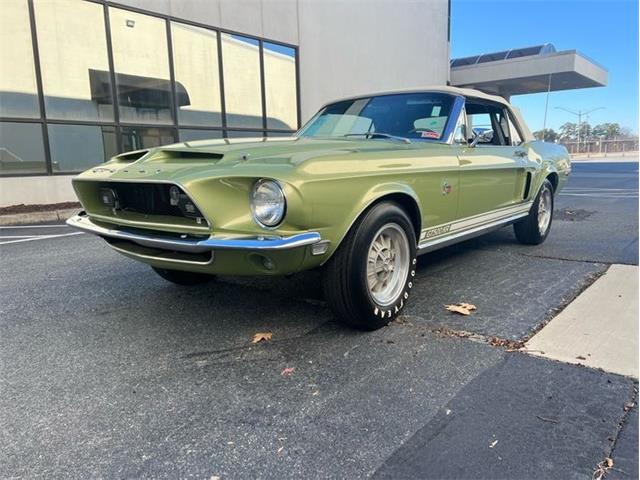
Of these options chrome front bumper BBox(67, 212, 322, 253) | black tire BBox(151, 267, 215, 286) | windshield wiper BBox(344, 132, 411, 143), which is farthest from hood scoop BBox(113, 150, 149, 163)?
windshield wiper BBox(344, 132, 411, 143)

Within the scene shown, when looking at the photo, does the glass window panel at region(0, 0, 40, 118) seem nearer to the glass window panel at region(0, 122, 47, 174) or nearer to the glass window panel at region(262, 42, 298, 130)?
the glass window panel at region(0, 122, 47, 174)

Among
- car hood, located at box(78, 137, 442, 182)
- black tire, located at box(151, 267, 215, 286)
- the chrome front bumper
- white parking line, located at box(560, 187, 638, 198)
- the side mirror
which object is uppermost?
the side mirror

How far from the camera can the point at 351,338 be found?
3.04m

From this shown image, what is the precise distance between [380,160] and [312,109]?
1229 centimetres

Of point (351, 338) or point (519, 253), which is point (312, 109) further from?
point (351, 338)

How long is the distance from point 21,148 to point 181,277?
24.7 ft

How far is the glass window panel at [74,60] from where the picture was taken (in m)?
9.64

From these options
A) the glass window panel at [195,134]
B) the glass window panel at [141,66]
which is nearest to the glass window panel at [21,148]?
the glass window panel at [141,66]

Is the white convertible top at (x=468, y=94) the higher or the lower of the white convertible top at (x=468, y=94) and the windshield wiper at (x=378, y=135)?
the higher

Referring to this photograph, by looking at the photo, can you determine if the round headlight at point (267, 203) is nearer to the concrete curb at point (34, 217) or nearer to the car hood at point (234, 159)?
the car hood at point (234, 159)

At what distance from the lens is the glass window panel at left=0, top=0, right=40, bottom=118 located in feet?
29.9

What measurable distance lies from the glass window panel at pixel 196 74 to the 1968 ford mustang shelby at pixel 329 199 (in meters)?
→ 8.11

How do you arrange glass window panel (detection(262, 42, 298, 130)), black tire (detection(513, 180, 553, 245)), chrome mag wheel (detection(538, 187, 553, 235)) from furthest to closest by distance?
1. glass window panel (detection(262, 42, 298, 130))
2. chrome mag wheel (detection(538, 187, 553, 235))
3. black tire (detection(513, 180, 553, 245))

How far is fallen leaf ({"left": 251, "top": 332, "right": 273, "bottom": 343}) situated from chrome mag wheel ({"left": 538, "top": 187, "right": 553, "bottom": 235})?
4042 millimetres
